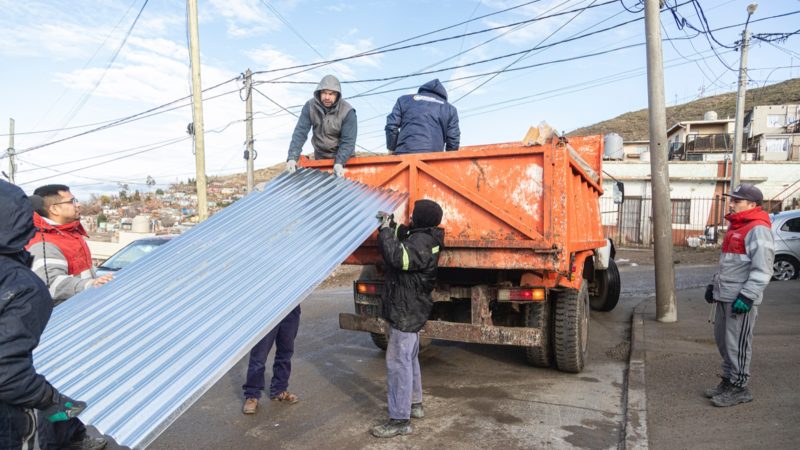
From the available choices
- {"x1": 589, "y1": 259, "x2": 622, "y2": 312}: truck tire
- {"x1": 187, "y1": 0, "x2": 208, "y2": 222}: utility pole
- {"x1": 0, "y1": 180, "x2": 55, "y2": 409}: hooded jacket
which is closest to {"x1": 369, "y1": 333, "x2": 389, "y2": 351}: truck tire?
{"x1": 589, "y1": 259, "x2": 622, "y2": 312}: truck tire

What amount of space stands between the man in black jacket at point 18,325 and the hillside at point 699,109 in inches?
2191

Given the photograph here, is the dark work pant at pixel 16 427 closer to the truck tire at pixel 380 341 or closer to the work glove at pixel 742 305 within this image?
the truck tire at pixel 380 341

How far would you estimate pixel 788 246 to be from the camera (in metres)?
11.5

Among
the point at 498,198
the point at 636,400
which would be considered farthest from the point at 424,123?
the point at 636,400

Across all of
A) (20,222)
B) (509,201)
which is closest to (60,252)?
(20,222)

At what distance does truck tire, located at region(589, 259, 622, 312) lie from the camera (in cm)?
818

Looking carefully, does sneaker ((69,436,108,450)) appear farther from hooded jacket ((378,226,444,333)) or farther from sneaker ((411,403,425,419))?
sneaker ((411,403,425,419))

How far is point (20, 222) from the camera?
1.97m

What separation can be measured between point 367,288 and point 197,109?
8.59 m

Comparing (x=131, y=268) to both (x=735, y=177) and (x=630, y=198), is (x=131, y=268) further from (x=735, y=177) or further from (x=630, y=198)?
(x=630, y=198)

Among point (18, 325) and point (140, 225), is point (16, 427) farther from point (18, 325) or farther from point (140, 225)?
point (140, 225)

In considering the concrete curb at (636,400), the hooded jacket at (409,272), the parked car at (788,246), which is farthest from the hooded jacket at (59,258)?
the parked car at (788,246)

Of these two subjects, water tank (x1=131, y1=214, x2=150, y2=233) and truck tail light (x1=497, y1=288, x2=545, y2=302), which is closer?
truck tail light (x1=497, y1=288, x2=545, y2=302)

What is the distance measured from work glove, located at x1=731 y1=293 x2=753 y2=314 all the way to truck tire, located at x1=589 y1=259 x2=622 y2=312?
13.4 ft
